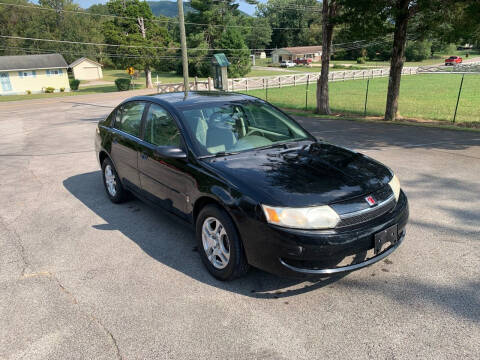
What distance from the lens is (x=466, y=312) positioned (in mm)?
2982

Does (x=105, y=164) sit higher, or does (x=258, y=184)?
(x=258, y=184)

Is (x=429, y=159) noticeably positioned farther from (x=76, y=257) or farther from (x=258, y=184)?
(x=76, y=257)

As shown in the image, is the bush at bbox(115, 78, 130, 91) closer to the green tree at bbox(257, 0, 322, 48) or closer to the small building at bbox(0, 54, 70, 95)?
the small building at bbox(0, 54, 70, 95)

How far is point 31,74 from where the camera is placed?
165 feet

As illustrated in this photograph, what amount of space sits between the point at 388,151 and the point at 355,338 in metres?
6.42

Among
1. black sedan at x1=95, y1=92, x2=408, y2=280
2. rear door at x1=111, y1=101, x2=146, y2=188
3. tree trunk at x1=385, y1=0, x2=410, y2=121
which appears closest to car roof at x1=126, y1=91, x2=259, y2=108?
black sedan at x1=95, y1=92, x2=408, y2=280

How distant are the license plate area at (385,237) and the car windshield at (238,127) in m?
1.57

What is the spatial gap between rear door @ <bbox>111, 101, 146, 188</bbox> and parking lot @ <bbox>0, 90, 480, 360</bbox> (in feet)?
2.01

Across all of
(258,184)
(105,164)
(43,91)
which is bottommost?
(43,91)

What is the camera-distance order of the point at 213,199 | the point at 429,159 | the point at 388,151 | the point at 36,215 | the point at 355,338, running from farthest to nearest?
the point at 388,151, the point at 429,159, the point at 36,215, the point at 213,199, the point at 355,338

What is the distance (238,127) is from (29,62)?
5626cm

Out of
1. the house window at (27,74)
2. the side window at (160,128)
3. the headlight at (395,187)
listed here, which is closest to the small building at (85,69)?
the house window at (27,74)

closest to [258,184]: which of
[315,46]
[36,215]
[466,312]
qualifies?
[466,312]

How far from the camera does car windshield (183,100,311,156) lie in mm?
4023
